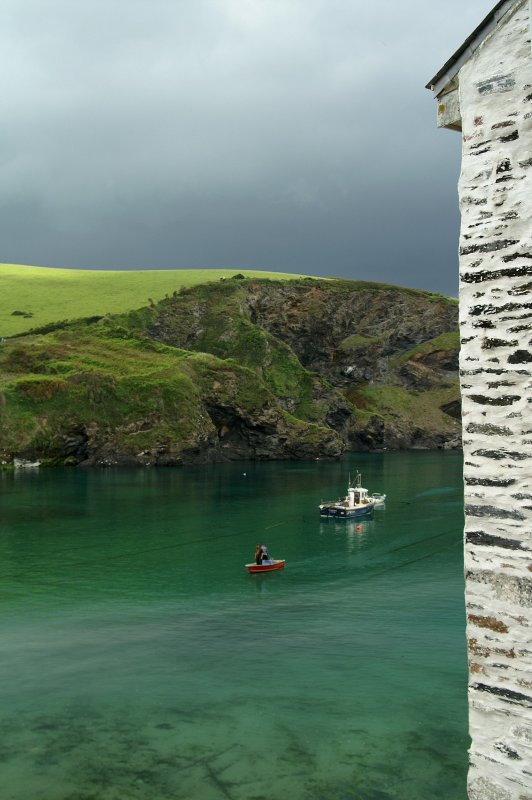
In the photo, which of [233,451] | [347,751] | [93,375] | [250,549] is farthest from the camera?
[233,451]

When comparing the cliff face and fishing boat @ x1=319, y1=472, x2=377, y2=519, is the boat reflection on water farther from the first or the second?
the cliff face

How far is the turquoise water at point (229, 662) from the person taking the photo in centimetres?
1720

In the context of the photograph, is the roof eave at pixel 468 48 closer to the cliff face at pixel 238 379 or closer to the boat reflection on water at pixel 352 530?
the boat reflection on water at pixel 352 530

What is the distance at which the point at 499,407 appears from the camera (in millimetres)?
8641

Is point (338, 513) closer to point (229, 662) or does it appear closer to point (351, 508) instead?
point (351, 508)

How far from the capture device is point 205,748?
60.6 ft

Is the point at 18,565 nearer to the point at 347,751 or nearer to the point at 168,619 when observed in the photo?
the point at 168,619

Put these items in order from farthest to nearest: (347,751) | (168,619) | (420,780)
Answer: (168,619), (347,751), (420,780)

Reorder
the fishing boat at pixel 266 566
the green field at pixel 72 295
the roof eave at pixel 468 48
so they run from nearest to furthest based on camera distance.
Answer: the roof eave at pixel 468 48 < the fishing boat at pixel 266 566 < the green field at pixel 72 295

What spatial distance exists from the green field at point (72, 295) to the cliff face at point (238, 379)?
30.5ft

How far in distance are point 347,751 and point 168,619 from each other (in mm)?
15101

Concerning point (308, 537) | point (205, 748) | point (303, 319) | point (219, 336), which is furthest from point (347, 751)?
point (303, 319)

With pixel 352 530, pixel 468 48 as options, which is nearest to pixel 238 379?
pixel 352 530

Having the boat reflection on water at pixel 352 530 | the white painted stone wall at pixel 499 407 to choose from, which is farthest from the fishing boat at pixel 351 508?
the white painted stone wall at pixel 499 407
